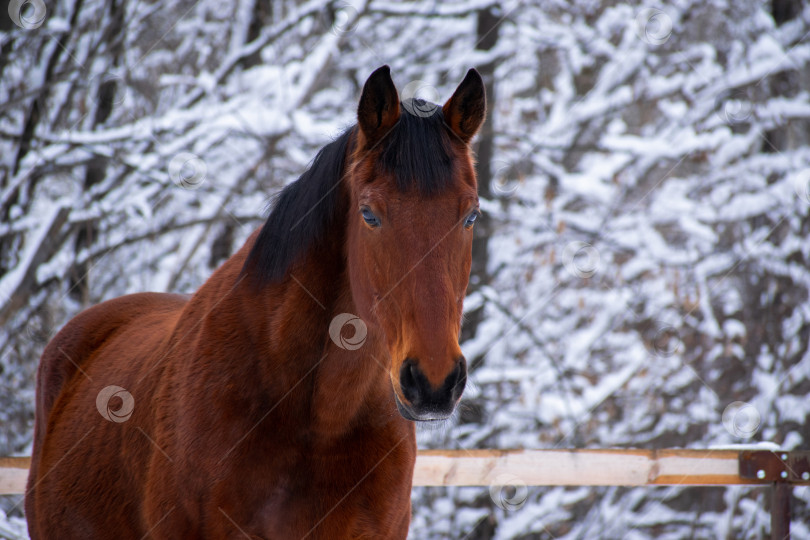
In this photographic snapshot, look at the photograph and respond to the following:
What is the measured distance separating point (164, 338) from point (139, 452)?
1.53ft

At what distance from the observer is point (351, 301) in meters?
1.97

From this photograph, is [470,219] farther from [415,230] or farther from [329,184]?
[329,184]

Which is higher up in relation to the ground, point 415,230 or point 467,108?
point 467,108

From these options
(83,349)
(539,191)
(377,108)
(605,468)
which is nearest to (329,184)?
(377,108)

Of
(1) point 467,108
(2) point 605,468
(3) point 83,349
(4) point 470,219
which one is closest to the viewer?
(4) point 470,219

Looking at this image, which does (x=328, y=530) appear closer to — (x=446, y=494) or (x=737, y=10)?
(x=446, y=494)

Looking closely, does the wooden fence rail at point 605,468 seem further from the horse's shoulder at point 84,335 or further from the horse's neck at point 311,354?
the horse's neck at point 311,354

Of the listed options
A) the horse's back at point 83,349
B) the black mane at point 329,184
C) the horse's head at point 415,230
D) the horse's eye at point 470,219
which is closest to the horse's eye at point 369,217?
the horse's head at point 415,230

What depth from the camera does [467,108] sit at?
203 centimetres

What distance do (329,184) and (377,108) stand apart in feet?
0.95

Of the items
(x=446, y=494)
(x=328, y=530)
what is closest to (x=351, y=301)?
(x=328, y=530)

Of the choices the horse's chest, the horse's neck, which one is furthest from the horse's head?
the horse's chest

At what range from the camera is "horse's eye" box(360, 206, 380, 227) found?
1770mm

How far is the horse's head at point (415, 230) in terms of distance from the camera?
1.58 m
